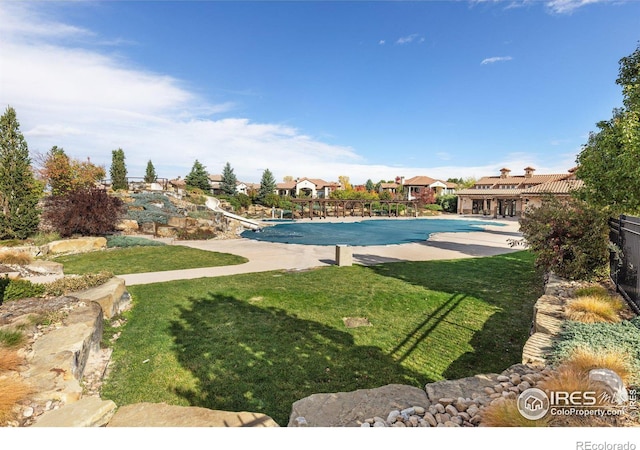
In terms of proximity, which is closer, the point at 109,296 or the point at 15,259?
the point at 109,296

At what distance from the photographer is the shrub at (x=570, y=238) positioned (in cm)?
744

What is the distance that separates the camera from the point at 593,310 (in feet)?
15.8

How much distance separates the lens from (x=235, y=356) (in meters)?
5.00

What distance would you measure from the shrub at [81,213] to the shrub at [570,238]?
59.7 ft

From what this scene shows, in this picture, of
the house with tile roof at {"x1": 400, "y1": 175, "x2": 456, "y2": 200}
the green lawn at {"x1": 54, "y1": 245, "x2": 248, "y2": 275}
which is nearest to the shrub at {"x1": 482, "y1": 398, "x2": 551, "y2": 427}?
the green lawn at {"x1": 54, "y1": 245, "x2": 248, "y2": 275}

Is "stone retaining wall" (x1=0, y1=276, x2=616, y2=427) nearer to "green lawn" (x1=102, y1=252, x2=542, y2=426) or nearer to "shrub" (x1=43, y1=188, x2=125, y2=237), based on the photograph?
"green lawn" (x1=102, y1=252, x2=542, y2=426)

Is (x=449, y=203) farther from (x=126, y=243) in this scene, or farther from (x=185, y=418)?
(x=185, y=418)

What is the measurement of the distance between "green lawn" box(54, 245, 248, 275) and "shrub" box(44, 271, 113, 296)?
2.59 metres

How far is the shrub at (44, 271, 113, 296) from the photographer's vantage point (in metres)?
6.81

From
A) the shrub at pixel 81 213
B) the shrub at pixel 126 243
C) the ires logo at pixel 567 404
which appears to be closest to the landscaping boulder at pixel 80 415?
the ires logo at pixel 567 404

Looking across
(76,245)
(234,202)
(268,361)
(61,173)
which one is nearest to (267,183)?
(234,202)

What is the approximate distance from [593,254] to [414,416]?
7098 mm

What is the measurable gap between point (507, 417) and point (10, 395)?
4.54m

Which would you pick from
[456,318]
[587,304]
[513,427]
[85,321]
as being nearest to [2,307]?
[85,321]
